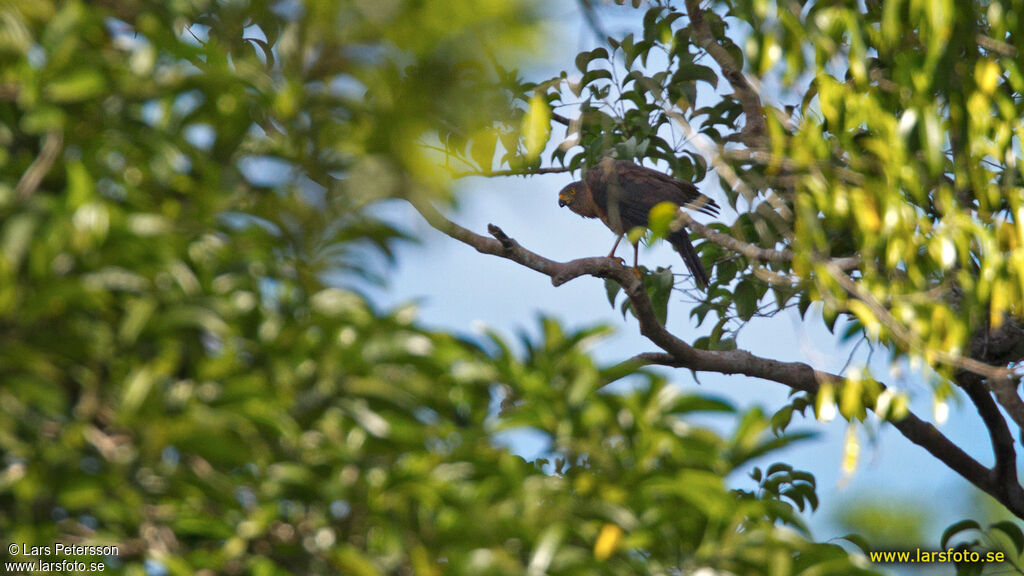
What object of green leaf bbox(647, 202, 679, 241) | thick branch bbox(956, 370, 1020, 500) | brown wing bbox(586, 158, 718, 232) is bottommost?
green leaf bbox(647, 202, 679, 241)

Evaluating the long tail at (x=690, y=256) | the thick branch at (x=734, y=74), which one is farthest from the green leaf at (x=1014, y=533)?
the thick branch at (x=734, y=74)

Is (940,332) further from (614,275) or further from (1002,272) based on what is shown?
(614,275)

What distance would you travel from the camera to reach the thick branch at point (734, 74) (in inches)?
207

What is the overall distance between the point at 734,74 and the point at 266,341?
156 inches

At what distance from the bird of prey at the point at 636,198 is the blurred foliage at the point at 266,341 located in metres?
3.77

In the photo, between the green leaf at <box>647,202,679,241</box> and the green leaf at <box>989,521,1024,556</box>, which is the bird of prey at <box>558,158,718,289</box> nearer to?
the green leaf at <box>989,521,1024,556</box>

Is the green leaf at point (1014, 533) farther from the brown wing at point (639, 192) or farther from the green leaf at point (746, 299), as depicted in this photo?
the brown wing at point (639, 192)

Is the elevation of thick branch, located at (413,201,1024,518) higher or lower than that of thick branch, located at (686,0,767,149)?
lower

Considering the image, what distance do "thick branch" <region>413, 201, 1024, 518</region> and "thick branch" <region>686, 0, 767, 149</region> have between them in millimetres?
1158

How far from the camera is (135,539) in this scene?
6.61 ft

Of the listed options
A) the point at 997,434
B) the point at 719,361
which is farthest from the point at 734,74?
the point at 997,434

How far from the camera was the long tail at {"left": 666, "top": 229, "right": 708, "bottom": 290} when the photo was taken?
5969 mm

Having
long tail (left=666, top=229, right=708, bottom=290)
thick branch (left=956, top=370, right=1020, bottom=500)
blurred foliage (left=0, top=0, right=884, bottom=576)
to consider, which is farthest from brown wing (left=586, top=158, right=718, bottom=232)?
blurred foliage (left=0, top=0, right=884, bottom=576)

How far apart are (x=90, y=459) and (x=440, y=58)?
1.14 metres
